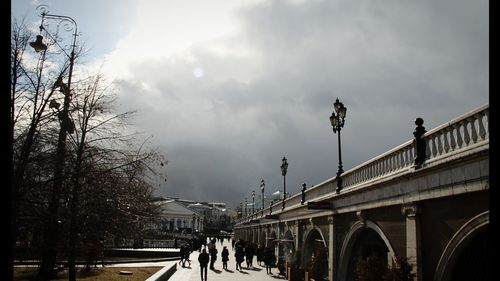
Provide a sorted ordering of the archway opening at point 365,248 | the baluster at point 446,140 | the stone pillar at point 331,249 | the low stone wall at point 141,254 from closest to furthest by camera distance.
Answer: the baluster at point 446,140 < the archway opening at point 365,248 < the stone pillar at point 331,249 < the low stone wall at point 141,254

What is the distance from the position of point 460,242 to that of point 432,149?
2462 mm

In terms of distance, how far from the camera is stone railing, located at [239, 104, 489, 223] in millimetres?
8305

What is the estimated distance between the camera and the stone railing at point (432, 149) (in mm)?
8305

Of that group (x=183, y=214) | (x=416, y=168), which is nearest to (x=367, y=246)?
(x=416, y=168)

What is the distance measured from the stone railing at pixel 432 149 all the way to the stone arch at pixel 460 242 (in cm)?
148

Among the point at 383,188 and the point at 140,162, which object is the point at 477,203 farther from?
the point at 140,162

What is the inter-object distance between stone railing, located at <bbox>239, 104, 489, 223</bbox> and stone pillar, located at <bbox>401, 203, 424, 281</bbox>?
1162 millimetres

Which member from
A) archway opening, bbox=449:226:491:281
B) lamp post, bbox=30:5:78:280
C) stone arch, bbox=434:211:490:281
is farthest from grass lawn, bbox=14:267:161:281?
archway opening, bbox=449:226:491:281

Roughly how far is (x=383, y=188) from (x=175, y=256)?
2709 centimetres

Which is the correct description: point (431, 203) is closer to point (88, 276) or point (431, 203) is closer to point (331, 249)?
point (331, 249)

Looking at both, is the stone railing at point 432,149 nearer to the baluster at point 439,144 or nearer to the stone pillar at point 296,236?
the baluster at point 439,144

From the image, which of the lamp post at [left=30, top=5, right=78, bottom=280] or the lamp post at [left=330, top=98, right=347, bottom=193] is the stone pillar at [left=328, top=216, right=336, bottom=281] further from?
the lamp post at [left=30, top=5, right=78, bottom=280]

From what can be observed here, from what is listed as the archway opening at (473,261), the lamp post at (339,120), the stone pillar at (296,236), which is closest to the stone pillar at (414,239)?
the archway opening at (473,261)

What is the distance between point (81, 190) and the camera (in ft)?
39.3
